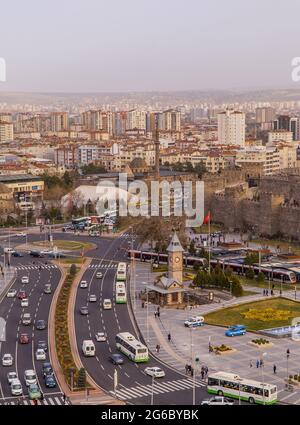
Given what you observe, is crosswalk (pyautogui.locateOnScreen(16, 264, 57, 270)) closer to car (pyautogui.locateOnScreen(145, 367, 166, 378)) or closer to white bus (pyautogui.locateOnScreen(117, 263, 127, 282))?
white bus (pyautogui.locateOnScreen(117, 263, 127, 282))

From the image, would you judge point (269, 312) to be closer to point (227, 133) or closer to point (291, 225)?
point (291, 225)

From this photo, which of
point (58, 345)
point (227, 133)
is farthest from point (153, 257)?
point (227, 133)

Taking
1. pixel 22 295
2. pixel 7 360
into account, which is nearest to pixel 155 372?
pixel 7 360

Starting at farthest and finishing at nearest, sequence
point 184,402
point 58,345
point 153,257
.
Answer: point 153,257 < point 58,345 < point 184,402

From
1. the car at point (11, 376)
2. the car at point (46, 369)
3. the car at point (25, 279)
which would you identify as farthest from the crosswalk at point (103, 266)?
the car at point (11, 376)

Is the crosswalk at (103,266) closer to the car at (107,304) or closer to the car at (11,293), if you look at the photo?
the car at (11,293)

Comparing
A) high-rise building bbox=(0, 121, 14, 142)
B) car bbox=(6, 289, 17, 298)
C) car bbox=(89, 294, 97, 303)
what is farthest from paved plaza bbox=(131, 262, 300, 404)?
high-rise building bbox=(0, 121, 14, 142)
